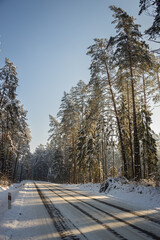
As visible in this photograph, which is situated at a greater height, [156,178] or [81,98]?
[81,98]

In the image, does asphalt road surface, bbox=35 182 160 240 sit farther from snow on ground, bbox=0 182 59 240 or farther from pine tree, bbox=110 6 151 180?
pine tree, bbox=110 6 151 180

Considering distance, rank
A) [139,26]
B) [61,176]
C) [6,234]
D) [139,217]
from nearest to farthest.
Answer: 1. [6,234]
2. [139,217]
3. [139,26]
4. [61,176]

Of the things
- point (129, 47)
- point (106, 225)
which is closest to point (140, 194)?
point (106, 225)

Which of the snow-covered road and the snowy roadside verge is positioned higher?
the snow-covered road

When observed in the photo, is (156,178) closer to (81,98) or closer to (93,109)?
(93,109)

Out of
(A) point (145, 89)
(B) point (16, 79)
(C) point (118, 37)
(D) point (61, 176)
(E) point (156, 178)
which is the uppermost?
(C) point (118, 37)

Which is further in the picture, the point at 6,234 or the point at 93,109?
the point at 93,109

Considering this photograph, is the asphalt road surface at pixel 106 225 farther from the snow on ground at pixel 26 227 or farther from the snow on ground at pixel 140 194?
the snow on ground at pixel 140 194

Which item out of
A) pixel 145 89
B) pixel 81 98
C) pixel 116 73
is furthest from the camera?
pixel 81 98

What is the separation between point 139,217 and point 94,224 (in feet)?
5.61

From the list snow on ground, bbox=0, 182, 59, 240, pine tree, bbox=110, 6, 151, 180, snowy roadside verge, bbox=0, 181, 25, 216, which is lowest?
snowy roadside verge, bbox=0, 181, 25, 216

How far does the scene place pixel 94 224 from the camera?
15.5ft

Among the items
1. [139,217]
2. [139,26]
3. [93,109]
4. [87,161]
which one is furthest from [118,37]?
[87,161]

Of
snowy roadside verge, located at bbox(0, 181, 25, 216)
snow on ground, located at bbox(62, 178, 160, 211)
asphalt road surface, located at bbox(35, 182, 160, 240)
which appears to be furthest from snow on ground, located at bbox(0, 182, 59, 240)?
snow on ground, located at bbox(62, 178, 160, 211)
